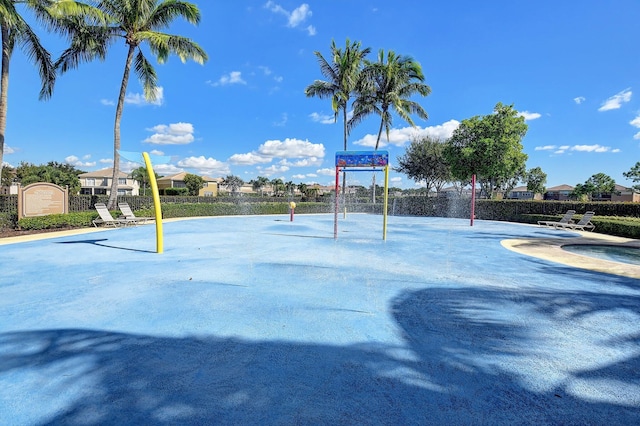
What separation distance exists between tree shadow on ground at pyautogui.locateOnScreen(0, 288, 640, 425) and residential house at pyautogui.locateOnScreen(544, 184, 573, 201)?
80.7m

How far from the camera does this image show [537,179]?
226 feet

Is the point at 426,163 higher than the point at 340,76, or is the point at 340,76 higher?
the point at 340,76

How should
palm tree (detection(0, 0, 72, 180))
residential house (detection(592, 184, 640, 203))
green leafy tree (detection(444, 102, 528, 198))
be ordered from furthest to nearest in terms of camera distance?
1. residential house (detection(592, 184, 640, 203))
2. green leafy tree (detection(444, 102, 528, 198))
3. palm tree (detection(0, 0, 72, 180))

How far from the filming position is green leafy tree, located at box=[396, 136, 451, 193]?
3656 cm

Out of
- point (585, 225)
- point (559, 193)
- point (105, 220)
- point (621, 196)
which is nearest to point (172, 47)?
point (105, 220)

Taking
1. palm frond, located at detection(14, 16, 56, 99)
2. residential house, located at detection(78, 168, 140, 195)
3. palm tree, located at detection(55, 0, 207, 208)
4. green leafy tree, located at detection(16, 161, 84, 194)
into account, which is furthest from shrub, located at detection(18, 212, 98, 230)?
residential house, located at detection(78, 168, 140, 195)

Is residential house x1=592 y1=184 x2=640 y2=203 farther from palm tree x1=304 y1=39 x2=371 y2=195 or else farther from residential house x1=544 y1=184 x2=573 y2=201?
palm tree x1=304 y1=39 x2=371 y2=195

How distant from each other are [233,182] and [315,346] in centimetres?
9649

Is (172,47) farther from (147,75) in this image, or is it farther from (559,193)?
(559,193)

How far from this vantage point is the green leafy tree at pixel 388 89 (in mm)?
27000

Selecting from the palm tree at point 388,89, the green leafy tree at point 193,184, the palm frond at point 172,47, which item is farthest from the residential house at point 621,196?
the green leafy tree at point 193,184

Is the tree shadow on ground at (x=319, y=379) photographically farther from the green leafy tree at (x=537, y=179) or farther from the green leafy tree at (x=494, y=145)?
the green leafy tree at (x=537, y=179)

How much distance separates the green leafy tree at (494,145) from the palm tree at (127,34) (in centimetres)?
2105

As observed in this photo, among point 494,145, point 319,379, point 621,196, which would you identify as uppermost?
point 494,145
